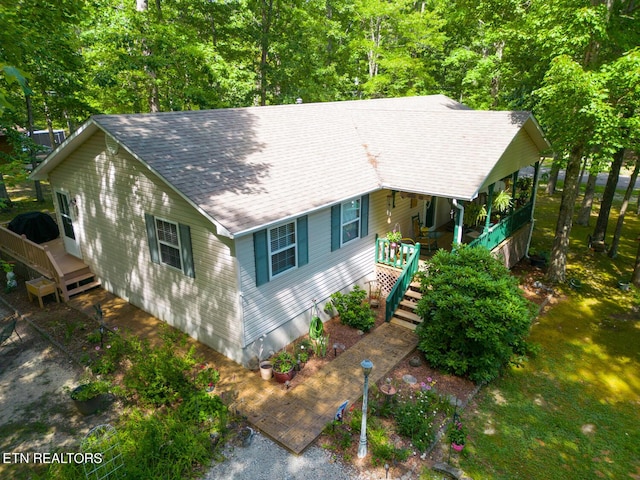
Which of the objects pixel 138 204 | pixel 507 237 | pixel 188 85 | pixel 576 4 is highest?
pixel 576 4

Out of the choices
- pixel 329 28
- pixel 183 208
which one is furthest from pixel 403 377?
pixel 329 28

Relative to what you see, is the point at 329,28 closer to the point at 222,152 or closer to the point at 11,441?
the point at 222,152

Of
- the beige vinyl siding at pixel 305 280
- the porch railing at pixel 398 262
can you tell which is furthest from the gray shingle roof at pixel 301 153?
the porch railing at pixel 398 262

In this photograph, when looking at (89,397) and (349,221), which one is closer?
(89,397)

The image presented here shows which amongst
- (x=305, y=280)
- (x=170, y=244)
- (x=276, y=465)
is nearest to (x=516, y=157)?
(x=305, y=280)

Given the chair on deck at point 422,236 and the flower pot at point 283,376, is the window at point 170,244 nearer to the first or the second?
the flower pot at point 283,376

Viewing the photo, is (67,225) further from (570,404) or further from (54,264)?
(570,404)
